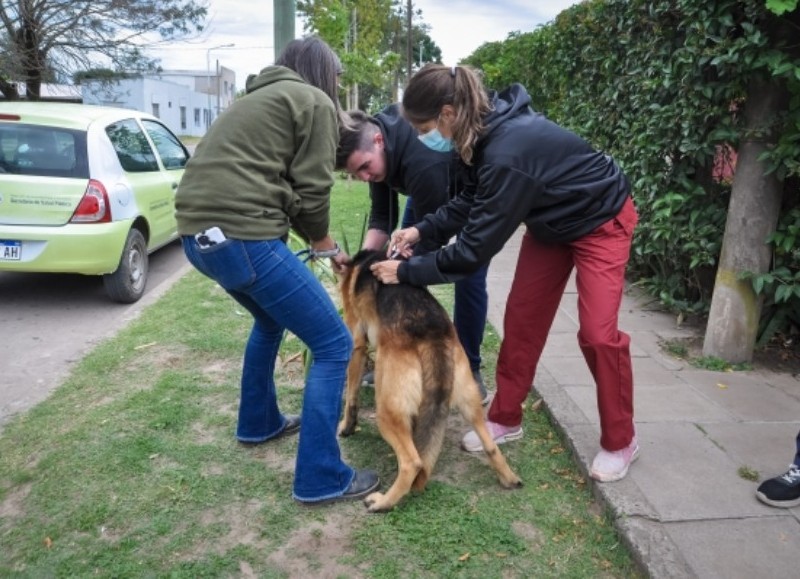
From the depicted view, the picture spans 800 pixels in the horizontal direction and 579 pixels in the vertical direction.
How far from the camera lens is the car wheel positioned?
6.24 metres

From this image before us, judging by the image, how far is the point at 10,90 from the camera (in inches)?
641

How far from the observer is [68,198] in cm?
576

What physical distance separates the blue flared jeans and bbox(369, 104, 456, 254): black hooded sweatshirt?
910 millimetres

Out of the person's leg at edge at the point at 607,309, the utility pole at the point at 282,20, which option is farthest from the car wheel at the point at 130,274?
the person's leg at edge at the point at 607,309

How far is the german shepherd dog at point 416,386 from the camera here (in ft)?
9.47

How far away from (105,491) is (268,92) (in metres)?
1.96

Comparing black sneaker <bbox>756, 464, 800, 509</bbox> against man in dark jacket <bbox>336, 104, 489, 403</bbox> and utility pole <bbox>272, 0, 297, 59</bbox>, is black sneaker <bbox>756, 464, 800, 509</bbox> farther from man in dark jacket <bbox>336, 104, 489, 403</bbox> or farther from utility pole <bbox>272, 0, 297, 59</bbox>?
utility pole <bbox>272, 0, 297, 59</bbox>

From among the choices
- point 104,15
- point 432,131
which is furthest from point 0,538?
point 104,15

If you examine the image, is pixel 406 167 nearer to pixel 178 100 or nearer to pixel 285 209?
pixel 285 209

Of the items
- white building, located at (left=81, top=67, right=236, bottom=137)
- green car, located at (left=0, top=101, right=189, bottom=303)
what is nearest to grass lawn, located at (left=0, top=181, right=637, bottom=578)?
green car, located at (left=0, top=101, right=189, bottom=303)

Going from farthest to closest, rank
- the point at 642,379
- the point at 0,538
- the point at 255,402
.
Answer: the point at 642,379
the point at 255,402
the point at 0,538

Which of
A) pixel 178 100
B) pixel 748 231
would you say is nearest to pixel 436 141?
pixel 748 231

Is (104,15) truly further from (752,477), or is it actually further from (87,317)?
(752,477)

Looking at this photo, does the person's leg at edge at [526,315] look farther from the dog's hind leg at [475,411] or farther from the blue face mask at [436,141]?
the blue face mask at [436,141]
